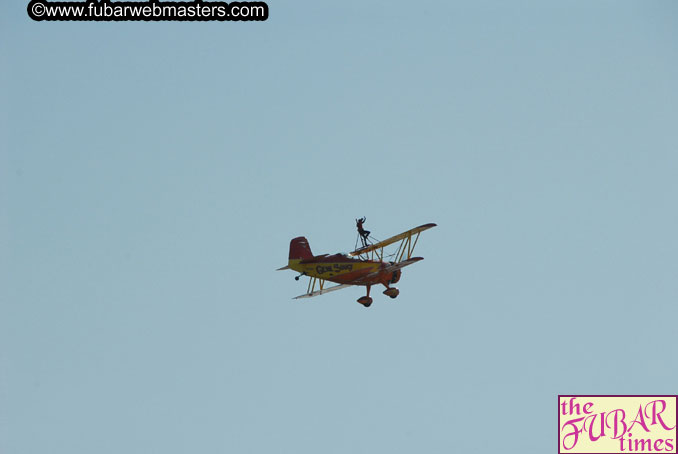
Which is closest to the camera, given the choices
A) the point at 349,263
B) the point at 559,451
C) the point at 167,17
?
the point at 167,17

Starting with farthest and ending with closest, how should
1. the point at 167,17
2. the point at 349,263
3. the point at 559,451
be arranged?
the point at 349,263
the point at 559,451
the point at 167,17

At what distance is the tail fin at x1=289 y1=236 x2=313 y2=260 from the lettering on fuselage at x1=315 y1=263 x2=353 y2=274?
2.78m

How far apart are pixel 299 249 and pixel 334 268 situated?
4564mm

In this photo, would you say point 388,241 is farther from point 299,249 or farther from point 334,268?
point 299,249

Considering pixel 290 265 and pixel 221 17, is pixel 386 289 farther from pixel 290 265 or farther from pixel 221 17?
pixel 221 17

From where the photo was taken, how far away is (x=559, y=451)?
65375mm

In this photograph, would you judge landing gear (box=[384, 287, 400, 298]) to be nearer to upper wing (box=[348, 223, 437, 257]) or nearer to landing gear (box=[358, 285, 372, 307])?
landing gear (box=[358, 285, 372, 307])

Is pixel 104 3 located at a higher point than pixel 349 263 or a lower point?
higher

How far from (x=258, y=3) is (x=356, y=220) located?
18.6 m

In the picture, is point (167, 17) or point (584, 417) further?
point (584, 417)

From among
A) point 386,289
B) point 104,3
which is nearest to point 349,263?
point 386,289

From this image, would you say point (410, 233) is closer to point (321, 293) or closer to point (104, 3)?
point (321, 293)

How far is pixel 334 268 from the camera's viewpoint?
74250 millimetres

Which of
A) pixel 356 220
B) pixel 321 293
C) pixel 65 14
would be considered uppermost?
pixel 65 14
